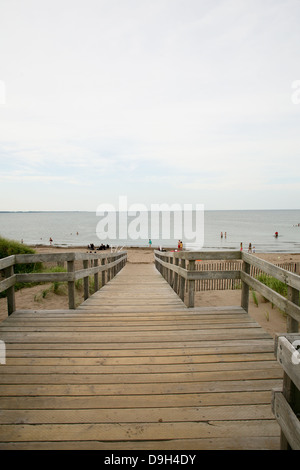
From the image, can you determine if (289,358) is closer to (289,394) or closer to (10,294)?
(289,394)

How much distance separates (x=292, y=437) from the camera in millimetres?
1322

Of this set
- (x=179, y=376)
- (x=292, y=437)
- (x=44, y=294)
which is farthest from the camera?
(x=44, y=294)

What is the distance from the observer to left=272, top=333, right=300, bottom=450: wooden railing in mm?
1309

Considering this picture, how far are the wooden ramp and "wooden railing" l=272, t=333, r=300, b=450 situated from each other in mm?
479

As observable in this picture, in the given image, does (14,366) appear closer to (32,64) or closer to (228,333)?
(228,333)

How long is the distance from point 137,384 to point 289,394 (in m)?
1.44

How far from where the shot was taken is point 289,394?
1425 millimetres

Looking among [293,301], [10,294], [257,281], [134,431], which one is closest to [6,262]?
[10,294]

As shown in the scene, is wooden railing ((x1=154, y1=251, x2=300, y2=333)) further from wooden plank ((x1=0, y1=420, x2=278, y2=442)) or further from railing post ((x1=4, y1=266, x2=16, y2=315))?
railing post ((x1=4, y1=266, x2=16, y2=315))

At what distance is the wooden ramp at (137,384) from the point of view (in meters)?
1.82

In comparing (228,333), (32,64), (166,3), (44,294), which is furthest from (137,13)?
(228,333)

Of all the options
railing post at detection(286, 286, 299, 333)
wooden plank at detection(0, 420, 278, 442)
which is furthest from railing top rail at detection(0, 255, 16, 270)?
railing post at detection(286, 286, 299, 333)

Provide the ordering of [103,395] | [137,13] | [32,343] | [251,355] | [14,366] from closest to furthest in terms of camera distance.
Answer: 1. [103,395]
2. [14,366]
3. [251,355]
4. [32,343]
5. [137,13]
